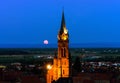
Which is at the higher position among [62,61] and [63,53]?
[63,53]

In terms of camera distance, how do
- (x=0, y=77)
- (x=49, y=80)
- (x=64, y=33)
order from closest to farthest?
(x=49, y=80)
(x=64, y=33)
(x=0, y=77)

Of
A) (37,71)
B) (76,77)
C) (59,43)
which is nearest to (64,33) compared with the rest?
(59,43)

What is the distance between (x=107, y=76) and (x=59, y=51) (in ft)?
35.1

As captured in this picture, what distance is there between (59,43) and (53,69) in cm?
295

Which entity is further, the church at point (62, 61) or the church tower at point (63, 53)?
the church tower at point (63, 53)

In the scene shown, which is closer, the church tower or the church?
the church

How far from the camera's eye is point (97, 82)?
197ft

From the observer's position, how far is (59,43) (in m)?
53.4

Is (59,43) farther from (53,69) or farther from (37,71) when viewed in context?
(37,71)

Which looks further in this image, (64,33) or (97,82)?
(97,82)

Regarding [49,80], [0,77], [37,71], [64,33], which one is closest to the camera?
[49,80]

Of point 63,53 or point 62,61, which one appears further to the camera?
point 63,53

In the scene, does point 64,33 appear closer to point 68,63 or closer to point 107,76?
point 68,63

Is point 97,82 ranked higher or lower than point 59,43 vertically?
lower
